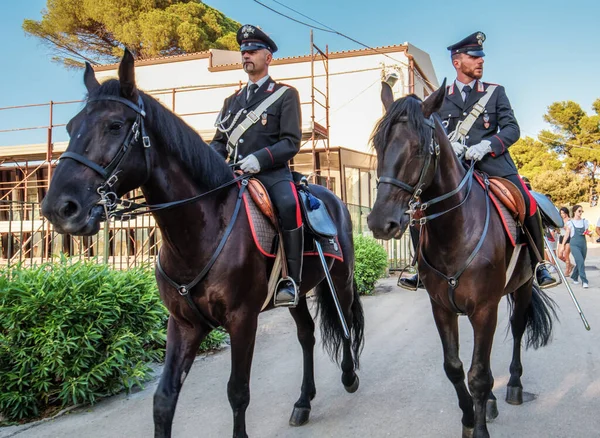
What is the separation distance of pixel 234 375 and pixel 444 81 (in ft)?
7.14

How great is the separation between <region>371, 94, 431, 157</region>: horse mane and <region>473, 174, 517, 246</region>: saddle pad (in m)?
1.03

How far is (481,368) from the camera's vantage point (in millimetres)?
3475

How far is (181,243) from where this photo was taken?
3.14 m

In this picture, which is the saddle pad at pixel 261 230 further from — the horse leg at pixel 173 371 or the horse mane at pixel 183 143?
the horse leg at pixel 173 371

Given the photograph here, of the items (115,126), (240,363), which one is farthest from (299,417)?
(115,126)

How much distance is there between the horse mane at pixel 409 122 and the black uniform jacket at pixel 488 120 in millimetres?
1183

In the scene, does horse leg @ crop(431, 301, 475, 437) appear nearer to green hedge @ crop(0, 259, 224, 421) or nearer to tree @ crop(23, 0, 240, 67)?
green hedge @ crop(0, 259, 224, 421)

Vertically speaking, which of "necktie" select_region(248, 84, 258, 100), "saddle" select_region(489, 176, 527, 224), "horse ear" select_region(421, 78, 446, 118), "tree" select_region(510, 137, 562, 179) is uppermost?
"tree" select_region(510, 137, 562, 179)

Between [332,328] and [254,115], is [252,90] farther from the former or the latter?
[332,328]

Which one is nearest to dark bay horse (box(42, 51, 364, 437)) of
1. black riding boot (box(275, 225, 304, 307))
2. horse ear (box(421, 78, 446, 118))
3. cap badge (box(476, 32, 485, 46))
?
black riding boot (box(275, 225, 304, 307))

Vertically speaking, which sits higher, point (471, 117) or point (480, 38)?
point (480, 38)

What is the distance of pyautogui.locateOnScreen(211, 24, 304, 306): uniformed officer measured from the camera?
361cm

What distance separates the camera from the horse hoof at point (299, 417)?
4.14 metres

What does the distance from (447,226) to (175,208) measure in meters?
1.80
